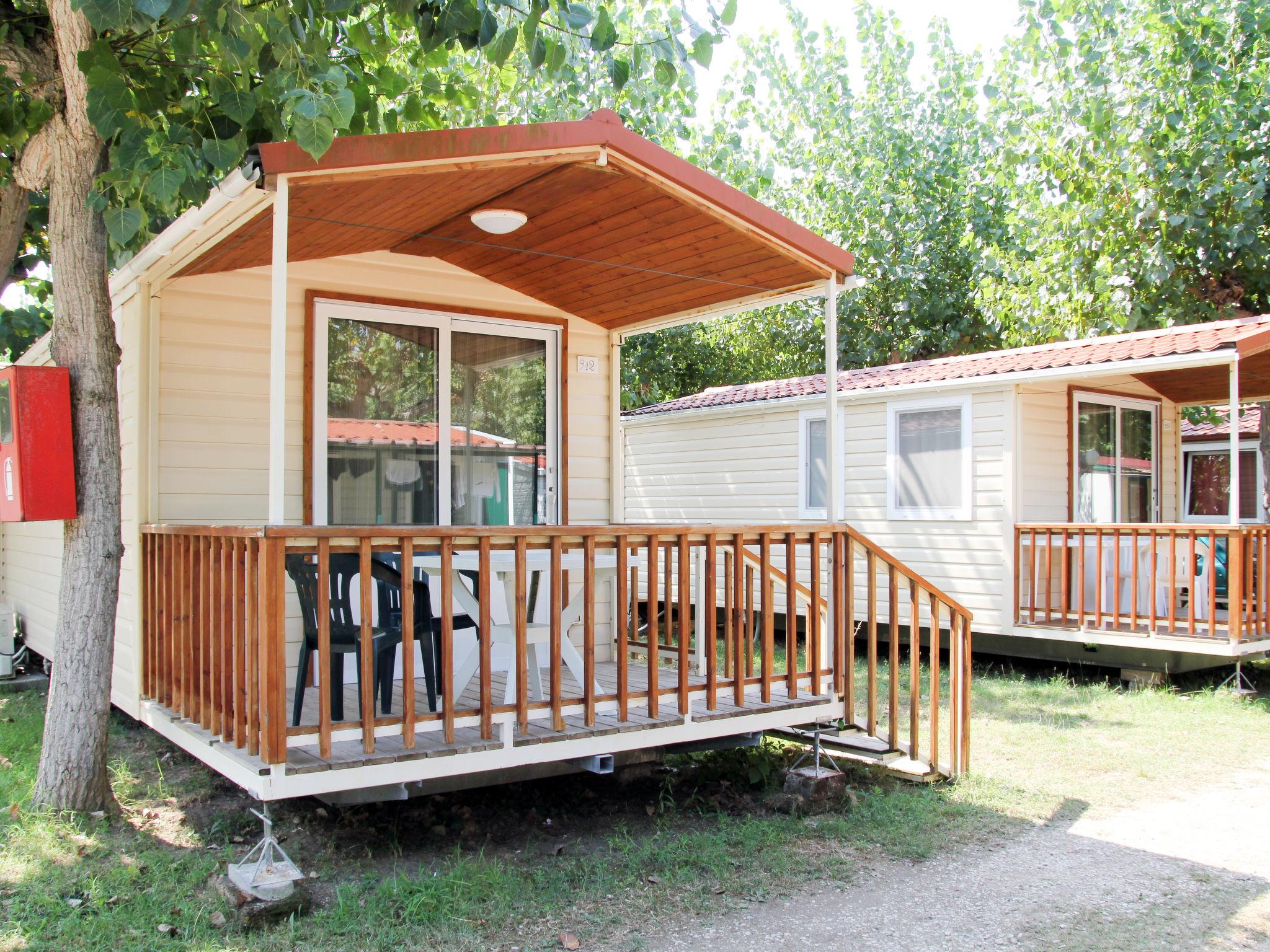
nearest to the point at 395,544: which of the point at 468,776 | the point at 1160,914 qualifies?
the point at 468,776

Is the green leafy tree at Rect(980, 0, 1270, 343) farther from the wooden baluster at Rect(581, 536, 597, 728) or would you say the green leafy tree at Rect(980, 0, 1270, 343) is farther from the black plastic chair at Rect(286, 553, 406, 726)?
the black plastic chair at Rect(286, 553, 406, 726)

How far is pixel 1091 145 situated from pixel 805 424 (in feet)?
16.9

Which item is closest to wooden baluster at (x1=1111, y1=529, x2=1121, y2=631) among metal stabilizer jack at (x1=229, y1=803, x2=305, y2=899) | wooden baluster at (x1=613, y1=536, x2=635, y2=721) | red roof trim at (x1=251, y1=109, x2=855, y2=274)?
red roof trim at (x1=251, y1=109, x2=855, y2=274)

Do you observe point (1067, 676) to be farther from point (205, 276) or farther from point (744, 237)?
point (205, 276)

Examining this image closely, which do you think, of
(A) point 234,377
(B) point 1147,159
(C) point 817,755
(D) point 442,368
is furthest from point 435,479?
(B) point 1147,159

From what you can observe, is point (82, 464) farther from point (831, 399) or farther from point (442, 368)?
point (831, 399)

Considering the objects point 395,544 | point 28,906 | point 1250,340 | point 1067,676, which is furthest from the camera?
point 1067,676

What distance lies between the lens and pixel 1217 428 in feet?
55.5

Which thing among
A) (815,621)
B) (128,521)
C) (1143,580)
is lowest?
(1143,580)

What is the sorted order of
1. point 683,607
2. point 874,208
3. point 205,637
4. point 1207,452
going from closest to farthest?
point 205,637
point 683,607
point 1207,452
point 874,208

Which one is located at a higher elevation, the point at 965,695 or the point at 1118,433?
the point at 1118,433

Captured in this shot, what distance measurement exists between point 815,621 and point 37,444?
376cm

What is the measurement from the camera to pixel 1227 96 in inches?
446

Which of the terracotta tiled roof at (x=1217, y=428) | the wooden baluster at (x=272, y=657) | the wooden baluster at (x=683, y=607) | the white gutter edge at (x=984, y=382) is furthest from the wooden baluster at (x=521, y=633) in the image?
the terracotta tiled roof at (x=1217, y=428)
